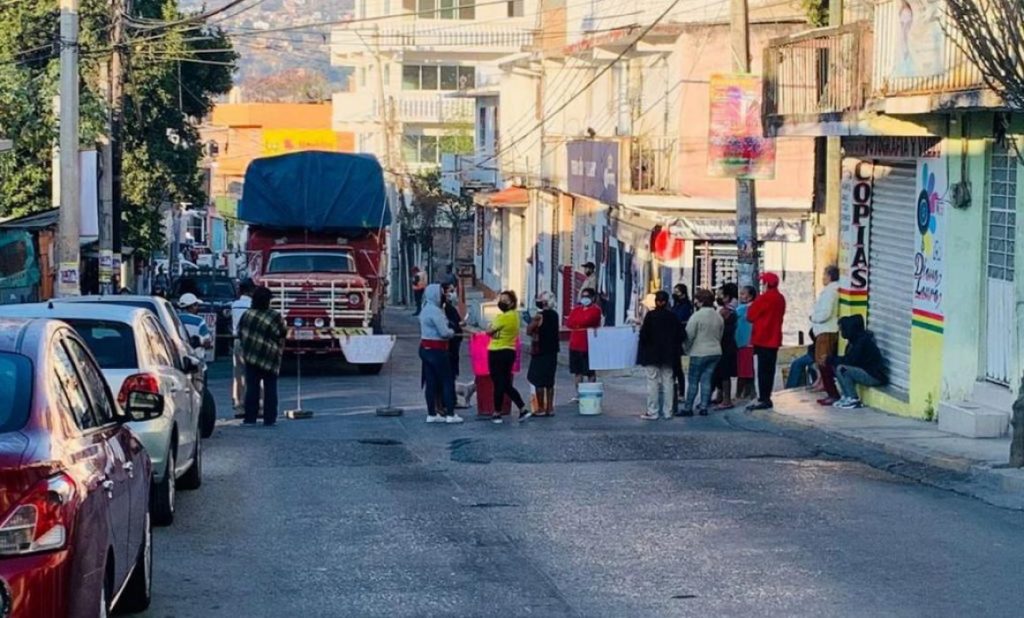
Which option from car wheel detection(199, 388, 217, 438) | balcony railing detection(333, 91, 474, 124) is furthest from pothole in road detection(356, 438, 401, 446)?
balcony railing detection(333, 91, 474, 124)

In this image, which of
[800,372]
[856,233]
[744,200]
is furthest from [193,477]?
[744,200]

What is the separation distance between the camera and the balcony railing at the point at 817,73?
20109 mm

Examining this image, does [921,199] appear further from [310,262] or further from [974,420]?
[310,262]

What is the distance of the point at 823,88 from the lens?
70.7ft

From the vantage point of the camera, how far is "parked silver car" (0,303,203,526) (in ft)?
39.3

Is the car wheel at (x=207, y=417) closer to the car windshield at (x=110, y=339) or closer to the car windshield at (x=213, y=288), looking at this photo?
the car windshield at (x=110, y=339)

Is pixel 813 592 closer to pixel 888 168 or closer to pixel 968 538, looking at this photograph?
pixel 968 538

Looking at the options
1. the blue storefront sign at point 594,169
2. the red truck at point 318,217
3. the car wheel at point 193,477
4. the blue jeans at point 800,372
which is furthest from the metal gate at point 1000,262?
the blue storefront sign at point 594,169

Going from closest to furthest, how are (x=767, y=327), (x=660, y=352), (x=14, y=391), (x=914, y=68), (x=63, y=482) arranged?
(x=63, y=482), (x=14, y=391), (x=914, y=68), (x=767, y=327), (x=660, y=352)

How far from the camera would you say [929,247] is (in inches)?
764

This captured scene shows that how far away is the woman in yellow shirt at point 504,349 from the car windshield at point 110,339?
347 inches

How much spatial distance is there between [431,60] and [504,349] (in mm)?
58329

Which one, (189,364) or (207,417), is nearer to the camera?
(189,364)

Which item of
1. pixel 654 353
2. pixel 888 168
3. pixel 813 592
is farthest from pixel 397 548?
pixel 888 168
